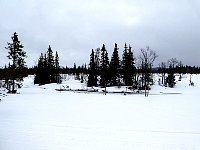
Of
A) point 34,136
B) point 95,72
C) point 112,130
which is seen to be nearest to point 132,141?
point 112,130

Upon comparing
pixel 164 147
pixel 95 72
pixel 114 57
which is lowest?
pixel 164 147

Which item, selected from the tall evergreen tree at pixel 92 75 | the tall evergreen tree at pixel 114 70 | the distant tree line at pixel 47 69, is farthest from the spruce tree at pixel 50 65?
the tall evergreen tree at pixel 114 70

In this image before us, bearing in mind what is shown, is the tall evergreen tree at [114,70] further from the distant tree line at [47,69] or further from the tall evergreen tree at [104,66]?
the distant tree line at [47,69]

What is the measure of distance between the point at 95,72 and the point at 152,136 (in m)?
54.8

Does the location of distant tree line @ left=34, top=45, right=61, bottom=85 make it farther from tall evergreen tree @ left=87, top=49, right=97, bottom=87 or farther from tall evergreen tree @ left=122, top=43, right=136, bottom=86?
tall evergreen tree @ left=122, top=43, right=136, bottom=86

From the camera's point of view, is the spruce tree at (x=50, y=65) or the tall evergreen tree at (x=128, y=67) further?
the spruce tree at (x=50, y=65)

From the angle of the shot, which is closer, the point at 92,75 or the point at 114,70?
the point at 114,70

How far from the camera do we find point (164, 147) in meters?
8.15

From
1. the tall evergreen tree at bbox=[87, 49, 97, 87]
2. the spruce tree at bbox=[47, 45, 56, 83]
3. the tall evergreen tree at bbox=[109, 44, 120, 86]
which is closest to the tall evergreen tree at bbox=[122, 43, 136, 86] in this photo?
the tall evergreen tree at bbox=[109, 44, 120, 86]

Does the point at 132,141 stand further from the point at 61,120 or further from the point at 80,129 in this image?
the point at 61,120

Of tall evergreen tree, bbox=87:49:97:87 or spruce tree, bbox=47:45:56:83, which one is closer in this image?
tall evergreen tree, bbox=87:49:97:87

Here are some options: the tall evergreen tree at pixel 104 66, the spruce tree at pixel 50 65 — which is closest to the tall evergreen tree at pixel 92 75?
the tall evergreen tree at pixel 104 66

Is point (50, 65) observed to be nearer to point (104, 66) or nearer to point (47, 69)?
point (47, 69)

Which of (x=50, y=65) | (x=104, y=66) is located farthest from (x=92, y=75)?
(x=50, y=65)
